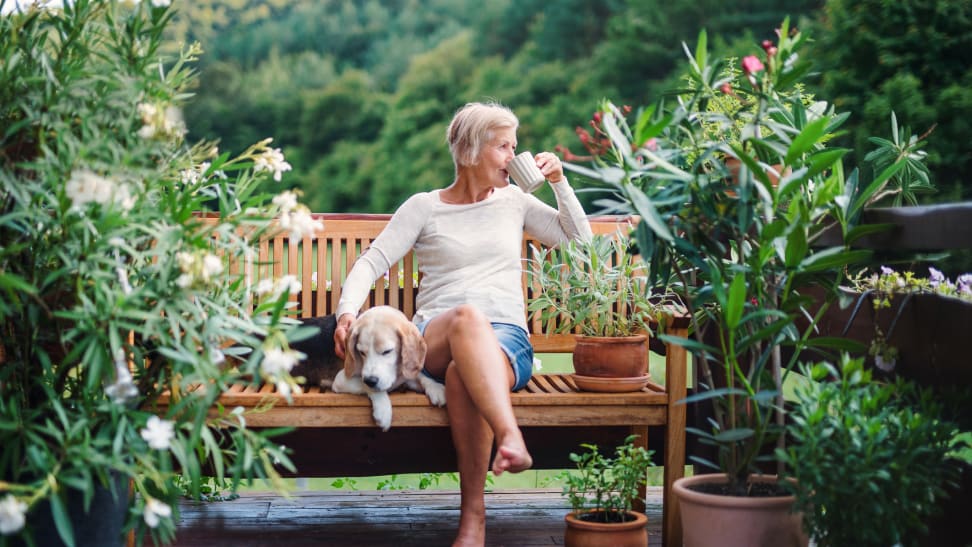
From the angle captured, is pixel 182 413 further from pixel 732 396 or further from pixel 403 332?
pixel 732 396

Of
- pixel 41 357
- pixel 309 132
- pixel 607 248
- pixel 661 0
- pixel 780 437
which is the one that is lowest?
pixel 780 437

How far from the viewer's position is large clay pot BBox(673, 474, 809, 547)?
219 cm

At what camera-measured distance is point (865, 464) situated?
1945 mm

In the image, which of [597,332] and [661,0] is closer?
[597,332]

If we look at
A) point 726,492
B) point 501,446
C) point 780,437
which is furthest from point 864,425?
point 501,446

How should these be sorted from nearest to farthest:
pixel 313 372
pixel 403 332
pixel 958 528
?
pixel 958 528, pixel 403 332, pixel 313 372

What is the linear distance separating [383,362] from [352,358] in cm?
13

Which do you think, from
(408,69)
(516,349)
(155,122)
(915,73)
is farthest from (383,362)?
(408,69)

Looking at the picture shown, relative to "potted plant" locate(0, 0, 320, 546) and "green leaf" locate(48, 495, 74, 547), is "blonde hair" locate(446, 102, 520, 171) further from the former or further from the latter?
"green leaf" locate(48, 495, 74, 547)

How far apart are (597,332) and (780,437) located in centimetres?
76

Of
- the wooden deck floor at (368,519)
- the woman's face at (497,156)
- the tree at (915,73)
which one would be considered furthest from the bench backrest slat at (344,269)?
the tree at (915,73)

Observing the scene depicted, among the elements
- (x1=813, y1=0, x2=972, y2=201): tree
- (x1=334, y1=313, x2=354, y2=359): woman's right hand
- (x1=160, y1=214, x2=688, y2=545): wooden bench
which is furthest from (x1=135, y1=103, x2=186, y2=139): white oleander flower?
(x1=813, y1=0, x2=972, y2=201): tree

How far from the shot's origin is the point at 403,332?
2811 mm

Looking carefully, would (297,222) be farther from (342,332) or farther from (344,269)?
(344,269)
